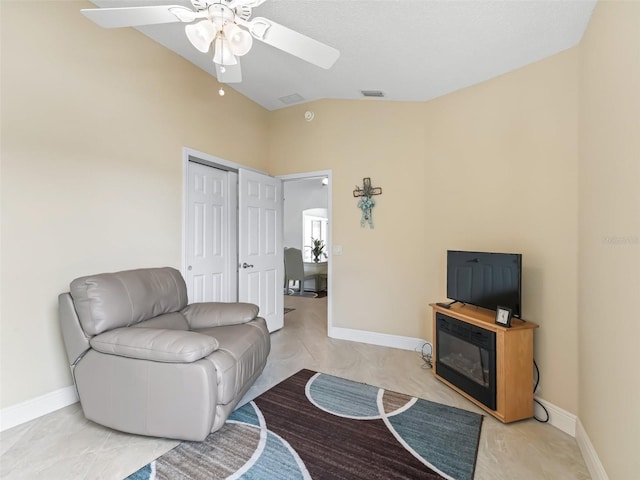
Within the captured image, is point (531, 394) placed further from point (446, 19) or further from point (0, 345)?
point (0, 345)

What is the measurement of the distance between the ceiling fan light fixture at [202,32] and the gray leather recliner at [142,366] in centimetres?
157

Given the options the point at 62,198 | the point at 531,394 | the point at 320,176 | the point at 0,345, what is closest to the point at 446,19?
the point at 320,176

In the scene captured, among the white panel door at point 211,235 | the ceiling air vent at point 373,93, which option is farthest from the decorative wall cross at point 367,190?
the white panel door at point 211,235

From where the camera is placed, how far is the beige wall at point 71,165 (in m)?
1.97

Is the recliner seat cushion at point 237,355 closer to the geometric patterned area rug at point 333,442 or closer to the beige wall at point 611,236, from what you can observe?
the geometric patterned area rug at point 333,442

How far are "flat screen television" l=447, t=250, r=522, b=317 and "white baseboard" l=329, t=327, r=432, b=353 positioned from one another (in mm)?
911

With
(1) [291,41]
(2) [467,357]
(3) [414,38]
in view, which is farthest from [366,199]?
(1) [291,41]

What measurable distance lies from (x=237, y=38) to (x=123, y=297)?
1.75 m

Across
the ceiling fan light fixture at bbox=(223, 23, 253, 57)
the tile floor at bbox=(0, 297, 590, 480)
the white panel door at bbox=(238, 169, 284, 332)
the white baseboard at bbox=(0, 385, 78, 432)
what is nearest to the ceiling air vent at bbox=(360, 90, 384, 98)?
the white panel door at bbox=(238, 169, 284, 332)

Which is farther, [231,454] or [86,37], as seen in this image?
[86,37]

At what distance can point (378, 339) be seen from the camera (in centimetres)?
362

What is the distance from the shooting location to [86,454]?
170 cm

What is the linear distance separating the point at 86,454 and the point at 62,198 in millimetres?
1624

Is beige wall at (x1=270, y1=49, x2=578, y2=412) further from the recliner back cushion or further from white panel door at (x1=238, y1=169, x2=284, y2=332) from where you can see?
the recliner back cushion
